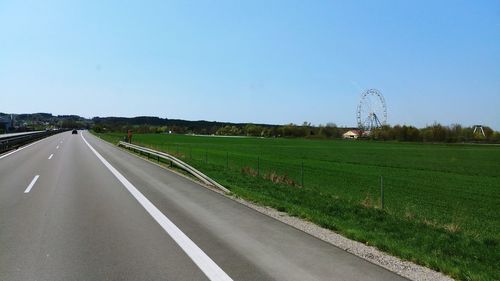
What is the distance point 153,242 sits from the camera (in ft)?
25.5

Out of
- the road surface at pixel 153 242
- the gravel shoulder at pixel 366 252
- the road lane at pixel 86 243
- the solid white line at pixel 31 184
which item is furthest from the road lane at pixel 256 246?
the solid white line at pixel 31 184

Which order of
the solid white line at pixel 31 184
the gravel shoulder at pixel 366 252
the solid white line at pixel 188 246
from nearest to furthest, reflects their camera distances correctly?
the solid white line at pixel 188 246 → the gravel shoulder at pixel 366 252 → the solid white line at pixel 31 184

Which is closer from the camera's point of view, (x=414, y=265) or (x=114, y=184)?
(x=414, y=265)

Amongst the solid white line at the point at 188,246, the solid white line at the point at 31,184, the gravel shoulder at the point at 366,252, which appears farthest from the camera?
the solid white line at the point at 31,184

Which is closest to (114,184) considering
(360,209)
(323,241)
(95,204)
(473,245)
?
(95,204)

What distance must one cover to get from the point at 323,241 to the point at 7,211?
6936 millimetres

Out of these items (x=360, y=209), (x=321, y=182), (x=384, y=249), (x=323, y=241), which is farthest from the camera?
(x=321, y=182)

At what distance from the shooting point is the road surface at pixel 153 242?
19.9ft

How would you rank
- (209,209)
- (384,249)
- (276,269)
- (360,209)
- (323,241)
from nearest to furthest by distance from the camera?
(276,269) < (384,249) < (323,241) < (209,209) < (360,209)

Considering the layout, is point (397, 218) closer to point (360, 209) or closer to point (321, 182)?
point (360, 209)

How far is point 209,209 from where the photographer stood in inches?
447

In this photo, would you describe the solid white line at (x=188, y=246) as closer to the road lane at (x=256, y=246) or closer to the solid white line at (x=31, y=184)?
the road lane at (x=256, y=246)

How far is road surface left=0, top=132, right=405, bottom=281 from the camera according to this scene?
6.07 meters

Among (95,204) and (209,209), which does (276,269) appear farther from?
(95,204)
